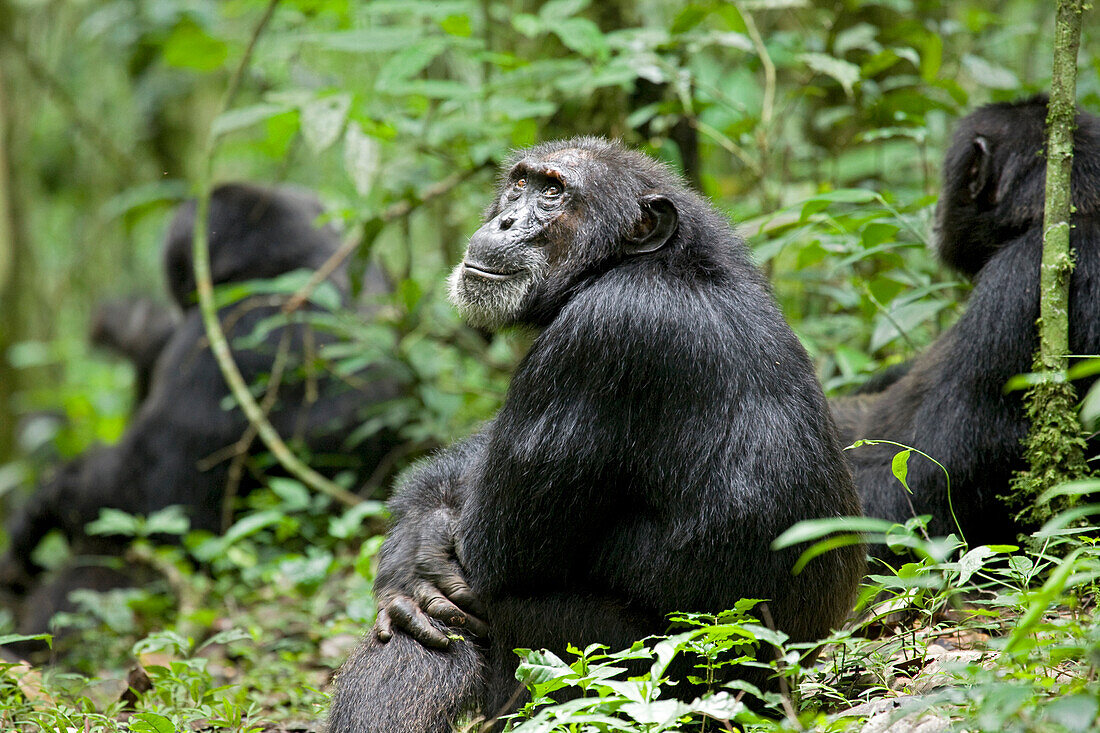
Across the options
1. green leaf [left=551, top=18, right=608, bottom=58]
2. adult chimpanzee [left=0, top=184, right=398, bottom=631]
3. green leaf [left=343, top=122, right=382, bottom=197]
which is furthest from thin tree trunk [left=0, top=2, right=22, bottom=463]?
green leaf [left=551, top=18, right=608, bottom=58]

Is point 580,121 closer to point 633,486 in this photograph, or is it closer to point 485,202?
point 485,202

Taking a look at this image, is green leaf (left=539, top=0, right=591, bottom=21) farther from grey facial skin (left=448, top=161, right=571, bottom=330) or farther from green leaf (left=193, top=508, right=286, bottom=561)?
green leaf (left=193, top=508, right=286, bottom=561)

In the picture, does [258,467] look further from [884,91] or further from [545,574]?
[884,91]

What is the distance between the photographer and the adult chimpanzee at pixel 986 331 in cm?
420

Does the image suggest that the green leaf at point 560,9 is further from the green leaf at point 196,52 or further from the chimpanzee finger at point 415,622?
the green leaf at point 196,52

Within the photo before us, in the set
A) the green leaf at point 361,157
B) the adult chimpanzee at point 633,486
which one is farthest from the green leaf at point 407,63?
the adult chimpanzee at point 633,486

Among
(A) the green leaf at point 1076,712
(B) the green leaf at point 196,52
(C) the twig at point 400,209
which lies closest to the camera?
(A) the green leaf at point 1076,712

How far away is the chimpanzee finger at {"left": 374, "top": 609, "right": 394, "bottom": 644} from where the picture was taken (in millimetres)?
3715

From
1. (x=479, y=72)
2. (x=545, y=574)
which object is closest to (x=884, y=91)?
(x=479, y=72)

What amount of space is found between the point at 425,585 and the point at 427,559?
119 millimetres

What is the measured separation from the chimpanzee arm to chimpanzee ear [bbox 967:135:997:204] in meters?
2.66

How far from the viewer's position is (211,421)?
7957 millimetres

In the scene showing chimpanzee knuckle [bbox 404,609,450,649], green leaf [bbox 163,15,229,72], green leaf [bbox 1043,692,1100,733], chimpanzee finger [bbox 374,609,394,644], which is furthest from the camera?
green leaf [bbox 163,15,229,72]

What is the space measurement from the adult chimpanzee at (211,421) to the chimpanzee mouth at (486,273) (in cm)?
358
